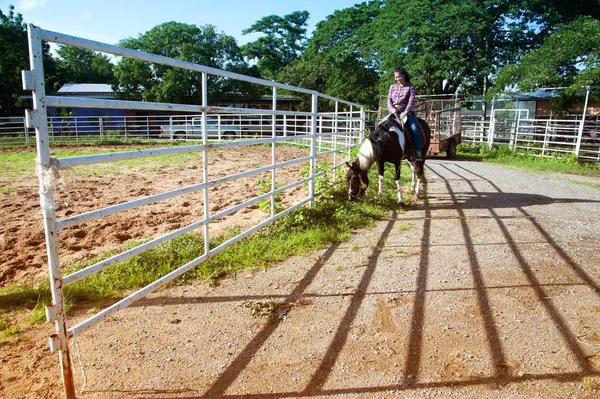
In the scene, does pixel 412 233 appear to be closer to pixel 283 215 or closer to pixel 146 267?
pixel 283 215

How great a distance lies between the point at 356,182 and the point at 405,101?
1.88 m

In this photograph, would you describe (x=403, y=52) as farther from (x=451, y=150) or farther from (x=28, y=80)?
(x=28, y=80)

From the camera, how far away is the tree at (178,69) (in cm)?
2828

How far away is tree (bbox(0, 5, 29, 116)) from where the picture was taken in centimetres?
2530

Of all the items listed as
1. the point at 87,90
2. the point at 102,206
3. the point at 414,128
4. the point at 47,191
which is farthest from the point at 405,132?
the point at 87,90

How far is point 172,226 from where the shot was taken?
4973mm

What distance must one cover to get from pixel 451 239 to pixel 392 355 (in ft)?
8.74

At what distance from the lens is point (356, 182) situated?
6.07m

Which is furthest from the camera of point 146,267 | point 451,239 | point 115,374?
point 451,239

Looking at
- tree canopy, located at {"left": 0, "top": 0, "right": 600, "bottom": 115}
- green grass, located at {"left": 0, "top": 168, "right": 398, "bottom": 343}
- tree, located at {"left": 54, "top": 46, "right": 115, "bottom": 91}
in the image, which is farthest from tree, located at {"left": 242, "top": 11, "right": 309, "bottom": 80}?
green grass, located at {"left": 0, "top": 168, "right": 398, "bottom": 343}

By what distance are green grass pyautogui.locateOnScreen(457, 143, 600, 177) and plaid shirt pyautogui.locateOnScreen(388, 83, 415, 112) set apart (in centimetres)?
718

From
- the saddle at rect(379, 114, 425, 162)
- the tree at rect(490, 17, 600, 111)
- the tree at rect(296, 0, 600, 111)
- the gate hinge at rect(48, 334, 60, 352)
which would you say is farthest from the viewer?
the tree at rect(296, 0, 600, 111)

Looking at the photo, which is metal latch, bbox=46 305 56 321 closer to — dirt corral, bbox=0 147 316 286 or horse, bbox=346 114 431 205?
dirt corral, bbox=0 147 316 286

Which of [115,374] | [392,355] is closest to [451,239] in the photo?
[392,355]
